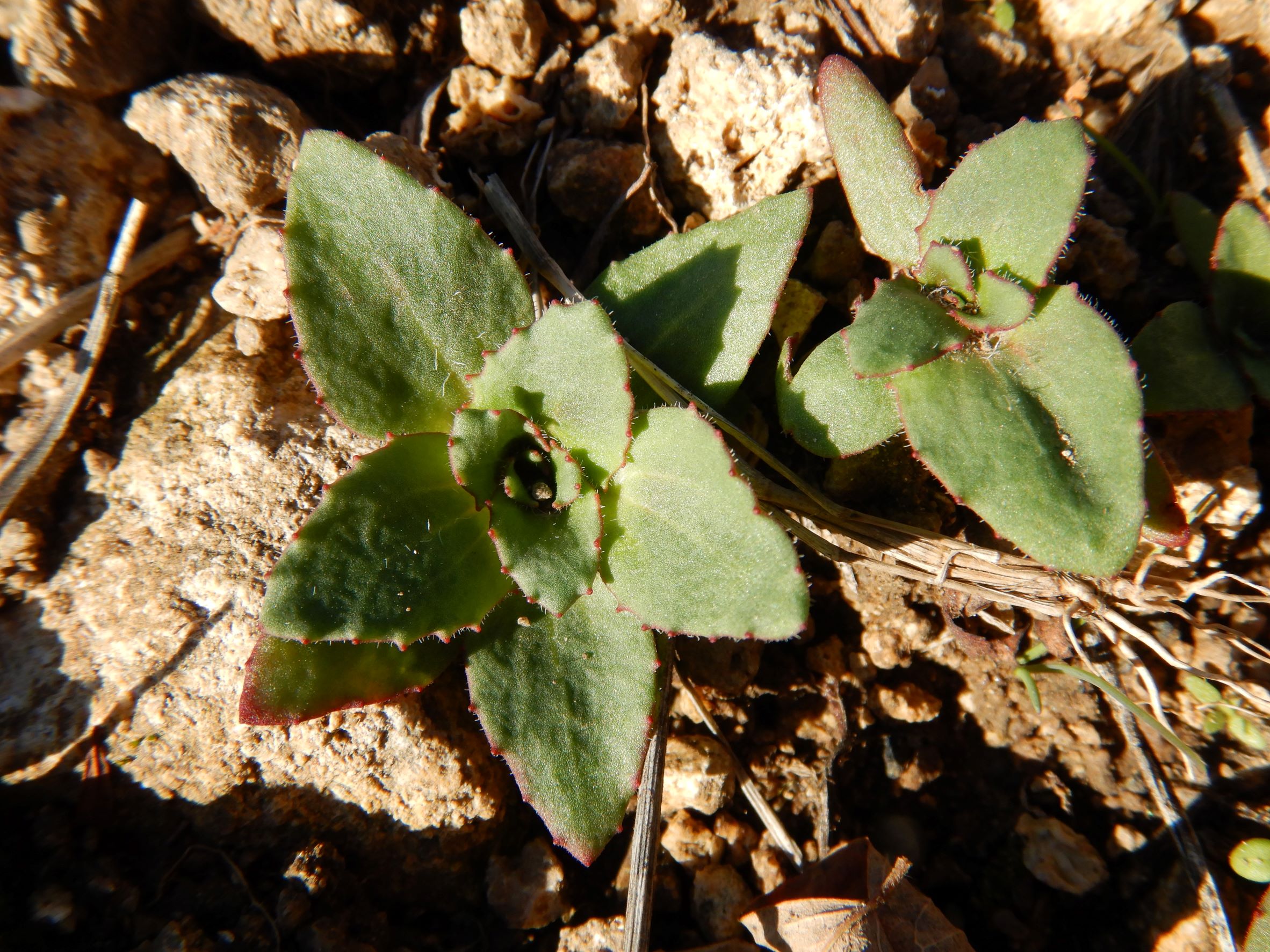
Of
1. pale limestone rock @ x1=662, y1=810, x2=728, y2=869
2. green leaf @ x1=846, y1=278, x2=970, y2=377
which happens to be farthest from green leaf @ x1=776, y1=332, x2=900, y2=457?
pale limestone rock @ x1=662, y1=810, x2=728, y2=869

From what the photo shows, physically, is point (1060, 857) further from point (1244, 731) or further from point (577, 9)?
point (577, 9)

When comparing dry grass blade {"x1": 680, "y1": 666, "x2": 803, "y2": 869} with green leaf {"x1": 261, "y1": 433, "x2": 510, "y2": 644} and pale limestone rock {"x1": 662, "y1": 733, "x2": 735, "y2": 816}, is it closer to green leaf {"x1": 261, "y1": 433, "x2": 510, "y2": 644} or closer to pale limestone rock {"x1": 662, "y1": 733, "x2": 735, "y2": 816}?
pale limestone rock {"x1": 662, "y1": 733, "x2": 735, "y2": 816}

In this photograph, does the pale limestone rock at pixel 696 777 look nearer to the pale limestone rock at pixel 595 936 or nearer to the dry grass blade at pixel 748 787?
the dry grass blade at pixel 748 787

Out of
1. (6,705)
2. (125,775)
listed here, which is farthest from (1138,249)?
(6,705)

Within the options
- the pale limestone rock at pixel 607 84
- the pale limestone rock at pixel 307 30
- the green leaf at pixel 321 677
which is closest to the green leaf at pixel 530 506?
the green leaf at pixel 321 677

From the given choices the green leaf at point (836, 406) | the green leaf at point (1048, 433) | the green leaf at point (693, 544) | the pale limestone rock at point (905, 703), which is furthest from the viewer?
the pale limestone rock at point (905, 703)
